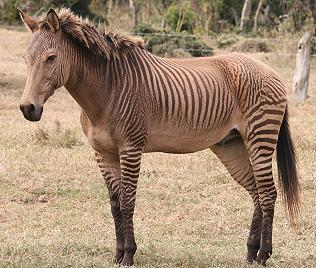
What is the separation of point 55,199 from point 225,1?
3018 cm

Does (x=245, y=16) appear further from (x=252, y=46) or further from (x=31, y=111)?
(x=31, y=111)

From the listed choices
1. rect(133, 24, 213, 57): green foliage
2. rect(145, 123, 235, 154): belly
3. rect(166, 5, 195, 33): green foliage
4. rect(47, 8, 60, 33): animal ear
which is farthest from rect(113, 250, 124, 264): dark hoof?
rect(166, 5, 195, 33): green foliage

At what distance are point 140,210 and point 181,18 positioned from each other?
2355 centimetres

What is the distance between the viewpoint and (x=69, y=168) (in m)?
9.75

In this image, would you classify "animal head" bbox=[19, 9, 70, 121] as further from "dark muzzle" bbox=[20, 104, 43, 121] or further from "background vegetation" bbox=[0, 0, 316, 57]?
"background vegetation" bbox=[0, 0, 316, 57]

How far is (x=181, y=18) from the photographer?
1218 inches

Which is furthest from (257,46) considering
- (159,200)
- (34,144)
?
(159,200)

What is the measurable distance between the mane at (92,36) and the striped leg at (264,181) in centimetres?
136

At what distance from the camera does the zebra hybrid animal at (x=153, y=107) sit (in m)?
5.60

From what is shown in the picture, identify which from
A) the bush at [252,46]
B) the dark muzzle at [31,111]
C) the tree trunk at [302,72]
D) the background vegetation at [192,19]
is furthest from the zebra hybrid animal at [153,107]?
the bush at [252,46]

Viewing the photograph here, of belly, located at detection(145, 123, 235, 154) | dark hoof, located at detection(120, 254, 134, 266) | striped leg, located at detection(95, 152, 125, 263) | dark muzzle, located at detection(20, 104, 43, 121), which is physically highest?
dark muzzle, located at detection(20, 104, 43, 121)

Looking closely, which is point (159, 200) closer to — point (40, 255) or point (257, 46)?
point (40, 255)

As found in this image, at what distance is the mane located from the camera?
18.5ft

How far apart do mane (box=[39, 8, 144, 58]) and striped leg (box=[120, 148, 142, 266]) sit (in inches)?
32.3
